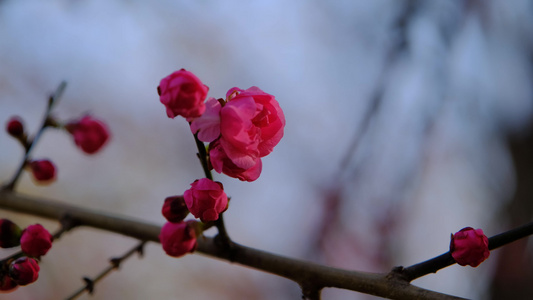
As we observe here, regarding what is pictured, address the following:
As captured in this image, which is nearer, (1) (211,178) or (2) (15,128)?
(1) (211,178)

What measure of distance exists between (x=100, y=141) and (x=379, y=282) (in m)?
0.66

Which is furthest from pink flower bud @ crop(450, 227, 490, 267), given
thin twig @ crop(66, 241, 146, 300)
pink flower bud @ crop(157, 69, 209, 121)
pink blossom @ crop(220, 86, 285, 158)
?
thin twig @ crop(66, 241, 146, 300)

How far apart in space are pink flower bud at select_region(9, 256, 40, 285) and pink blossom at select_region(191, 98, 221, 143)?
339mm

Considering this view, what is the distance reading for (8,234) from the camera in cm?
76

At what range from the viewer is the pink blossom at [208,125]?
59 centimetres

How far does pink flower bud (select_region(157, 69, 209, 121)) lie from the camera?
0.55m

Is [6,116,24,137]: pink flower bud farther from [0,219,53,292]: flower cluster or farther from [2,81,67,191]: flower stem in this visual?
[0,219,53,292]: flower cluster

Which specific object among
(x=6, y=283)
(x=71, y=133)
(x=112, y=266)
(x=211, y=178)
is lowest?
(x=6, y=283)

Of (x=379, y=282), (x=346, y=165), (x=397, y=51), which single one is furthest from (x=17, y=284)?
(x=397, y=51)

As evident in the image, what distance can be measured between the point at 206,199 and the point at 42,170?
55 cm

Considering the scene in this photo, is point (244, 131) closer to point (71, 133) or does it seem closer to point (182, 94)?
point (182, 94)

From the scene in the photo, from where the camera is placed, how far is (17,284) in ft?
2.31

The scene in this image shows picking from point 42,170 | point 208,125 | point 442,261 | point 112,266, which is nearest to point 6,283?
point 112,266

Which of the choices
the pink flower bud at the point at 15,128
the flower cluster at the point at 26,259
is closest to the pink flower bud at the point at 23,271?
the flower cluster at the point at 26,259
